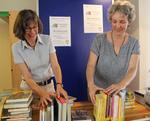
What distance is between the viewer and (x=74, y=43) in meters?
2.95

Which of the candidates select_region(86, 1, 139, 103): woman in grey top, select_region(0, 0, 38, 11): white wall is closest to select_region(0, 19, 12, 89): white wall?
select_region(0, 0, 38, 11): white wall

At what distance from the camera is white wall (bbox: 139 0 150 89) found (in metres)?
2.91

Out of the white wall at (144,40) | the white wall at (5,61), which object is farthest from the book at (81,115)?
the white wall at (5,61)

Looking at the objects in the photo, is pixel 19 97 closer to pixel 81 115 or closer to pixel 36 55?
pixel 81 115

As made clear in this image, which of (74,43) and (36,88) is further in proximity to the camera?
(74,43)

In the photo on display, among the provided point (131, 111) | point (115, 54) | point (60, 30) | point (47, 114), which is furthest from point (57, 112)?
point (60, 30)

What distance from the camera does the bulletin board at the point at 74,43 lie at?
2.81 m

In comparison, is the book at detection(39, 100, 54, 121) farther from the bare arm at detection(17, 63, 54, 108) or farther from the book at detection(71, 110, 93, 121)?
the book at detection(71, 110, 93, 121)

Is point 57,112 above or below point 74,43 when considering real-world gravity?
below

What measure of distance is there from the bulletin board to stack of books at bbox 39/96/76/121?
155cm

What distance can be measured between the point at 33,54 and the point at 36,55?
3cm

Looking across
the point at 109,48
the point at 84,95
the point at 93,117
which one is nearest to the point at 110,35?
the point at 109,48

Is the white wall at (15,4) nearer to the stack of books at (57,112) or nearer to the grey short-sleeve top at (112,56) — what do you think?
the grey short-sleeve top at (112,56)

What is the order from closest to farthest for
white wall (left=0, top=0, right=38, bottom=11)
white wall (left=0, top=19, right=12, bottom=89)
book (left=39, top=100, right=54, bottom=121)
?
book (left=39, top=100, right=54, bottom=121) < white wall (left=0, top=0, right=38, bottom=11) < white wall (left=0, top=19, right=12, bottom=89)
